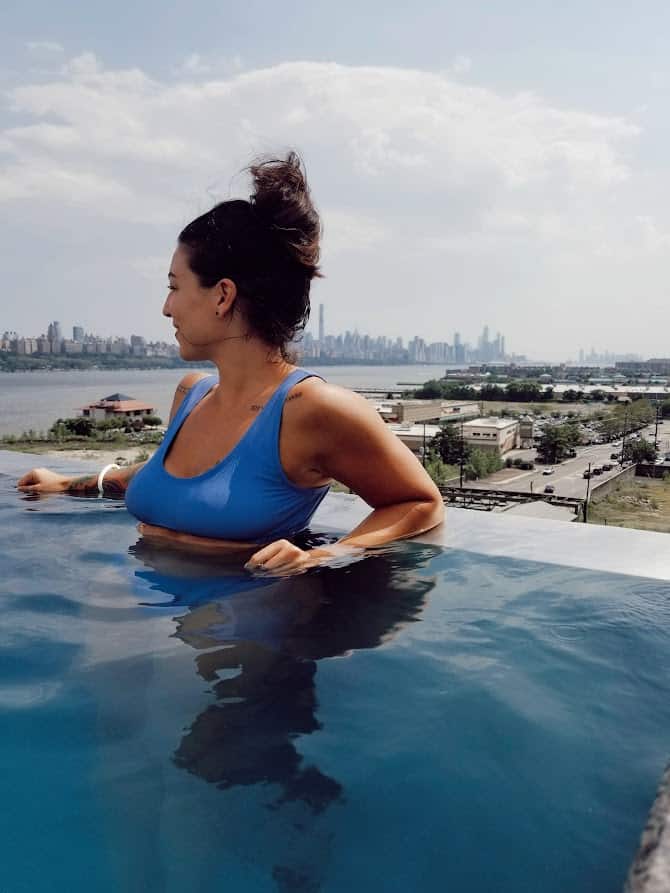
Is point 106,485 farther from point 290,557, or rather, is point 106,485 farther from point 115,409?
point 115,409

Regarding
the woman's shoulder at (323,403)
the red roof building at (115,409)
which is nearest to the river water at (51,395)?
the red roof building at (115,409)

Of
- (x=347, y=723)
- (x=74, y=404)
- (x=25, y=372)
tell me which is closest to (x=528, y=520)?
(x=347, y=723)

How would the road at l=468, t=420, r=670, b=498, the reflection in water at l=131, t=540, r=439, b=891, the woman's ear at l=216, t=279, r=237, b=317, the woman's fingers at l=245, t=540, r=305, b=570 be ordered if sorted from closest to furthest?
1. the reflection in water at l=131, t=540, r=439, b=891
2. the woman's fingers at l=245, t=540, r=305, b=570
3. the woman's ear at l=216, t=279, r=237, b=317
4. the road at l=468, t=420, r=670, b=498

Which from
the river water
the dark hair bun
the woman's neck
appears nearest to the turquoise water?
the woman's neck

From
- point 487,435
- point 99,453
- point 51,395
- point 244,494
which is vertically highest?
point 244,494

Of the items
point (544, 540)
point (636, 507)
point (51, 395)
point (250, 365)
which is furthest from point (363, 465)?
point (51, 395)

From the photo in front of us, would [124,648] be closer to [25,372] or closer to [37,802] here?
[37,802]

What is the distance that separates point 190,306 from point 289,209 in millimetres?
313

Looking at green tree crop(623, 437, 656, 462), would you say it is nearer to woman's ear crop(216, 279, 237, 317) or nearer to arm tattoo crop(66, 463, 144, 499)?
arm tattoo crop(66, 463, 144, 499)

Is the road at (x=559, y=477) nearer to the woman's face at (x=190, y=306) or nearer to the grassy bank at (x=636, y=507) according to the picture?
the grassy bank at (x=636, y=507)

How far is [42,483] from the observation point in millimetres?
2434

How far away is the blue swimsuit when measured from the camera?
1.52 m

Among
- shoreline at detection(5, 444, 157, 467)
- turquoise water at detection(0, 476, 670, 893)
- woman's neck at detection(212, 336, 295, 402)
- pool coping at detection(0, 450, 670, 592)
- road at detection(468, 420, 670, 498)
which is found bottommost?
road at detection(468, 420, 670, 498)

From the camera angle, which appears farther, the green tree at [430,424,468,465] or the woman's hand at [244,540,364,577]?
the green tree at [430,424,468,465]
